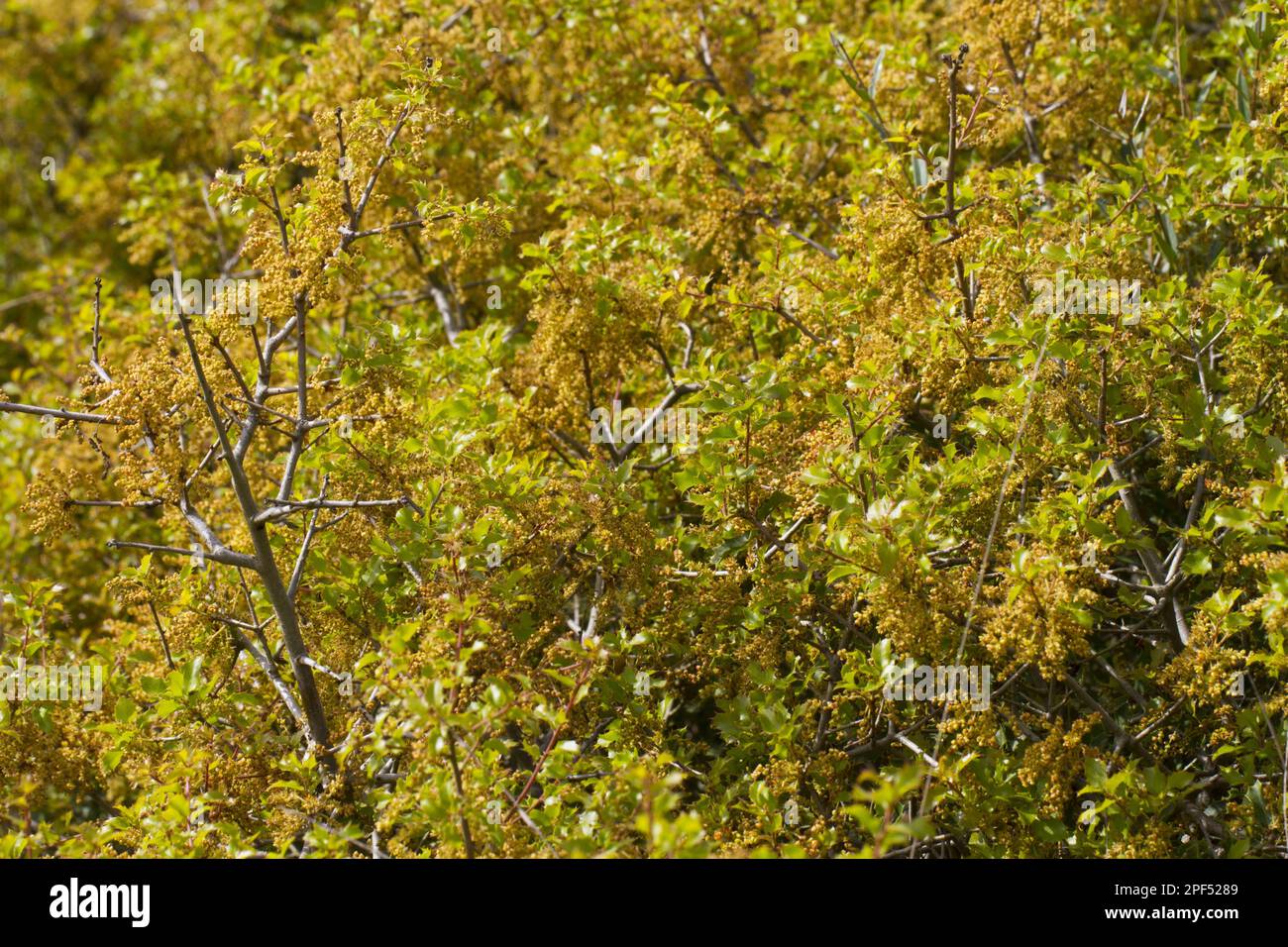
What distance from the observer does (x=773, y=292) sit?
4.88m

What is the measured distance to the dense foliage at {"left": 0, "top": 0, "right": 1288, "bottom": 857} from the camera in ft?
11.8

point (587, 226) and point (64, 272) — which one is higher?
point (64, 272)

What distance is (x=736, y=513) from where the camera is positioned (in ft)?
13.9

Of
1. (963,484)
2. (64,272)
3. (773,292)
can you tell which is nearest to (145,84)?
(64,272)

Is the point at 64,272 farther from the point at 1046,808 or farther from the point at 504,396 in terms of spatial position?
the point at 1046,808

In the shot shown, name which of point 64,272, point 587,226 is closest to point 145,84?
point 64,272

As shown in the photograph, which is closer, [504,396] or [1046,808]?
[1046,808]

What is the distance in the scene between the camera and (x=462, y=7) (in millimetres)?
7000

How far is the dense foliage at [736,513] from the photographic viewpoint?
3611 mm
